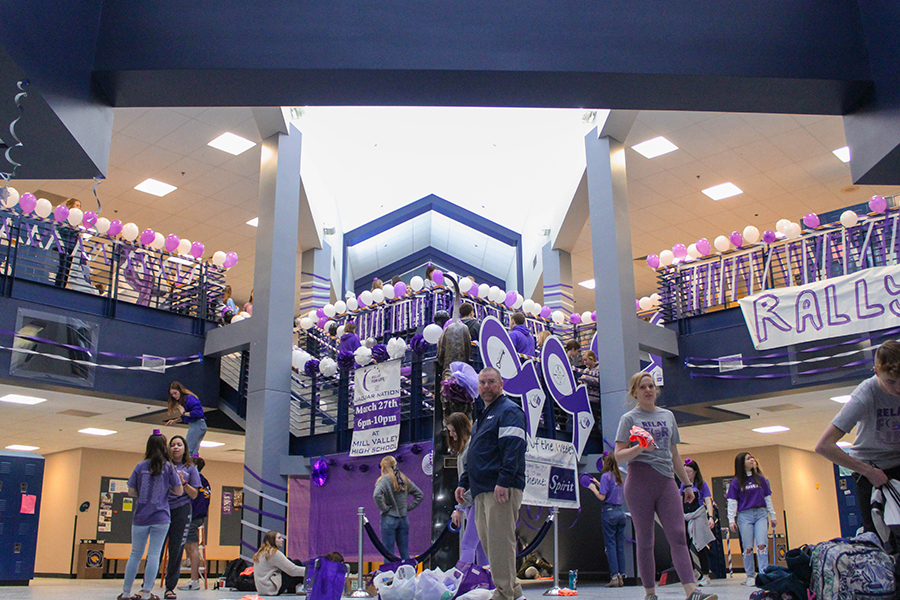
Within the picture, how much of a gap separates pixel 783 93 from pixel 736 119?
9036 millimetres

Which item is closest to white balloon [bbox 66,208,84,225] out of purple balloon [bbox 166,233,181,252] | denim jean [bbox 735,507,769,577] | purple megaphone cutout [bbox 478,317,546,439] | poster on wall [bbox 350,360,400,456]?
purple balloon [bbox 166,233,181,252]

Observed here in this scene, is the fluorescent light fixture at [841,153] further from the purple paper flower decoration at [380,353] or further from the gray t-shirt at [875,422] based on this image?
the gray t-shirt at [875,422]

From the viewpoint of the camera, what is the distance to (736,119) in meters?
13.0

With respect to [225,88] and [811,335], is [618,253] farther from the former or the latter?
[225,88]

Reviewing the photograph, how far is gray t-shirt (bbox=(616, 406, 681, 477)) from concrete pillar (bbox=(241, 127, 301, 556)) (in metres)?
7.87

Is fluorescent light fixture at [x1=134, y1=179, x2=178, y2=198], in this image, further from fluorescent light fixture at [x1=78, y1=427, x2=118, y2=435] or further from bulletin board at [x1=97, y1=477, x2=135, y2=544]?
bulletin board at [x1=97, y1=477, x2=135, y2=544]

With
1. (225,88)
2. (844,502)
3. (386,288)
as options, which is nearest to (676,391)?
(386,288)

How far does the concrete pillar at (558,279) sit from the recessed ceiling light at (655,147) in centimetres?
455

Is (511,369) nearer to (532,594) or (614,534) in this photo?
(614,534)

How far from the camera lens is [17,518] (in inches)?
453

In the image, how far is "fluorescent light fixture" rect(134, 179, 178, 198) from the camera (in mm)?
15664

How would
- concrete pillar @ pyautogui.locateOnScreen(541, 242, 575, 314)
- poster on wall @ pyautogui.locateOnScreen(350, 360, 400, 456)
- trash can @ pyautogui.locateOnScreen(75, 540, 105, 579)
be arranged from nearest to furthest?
poster on wall @ pyautogui.locateOnScreen(350, 360, 400, 456), trash can @ pyautogui.locateOnScreen(75, 540, 105, 579), concrete pillar @ pyautogui.locateOnScreen(541, 242, 575, 314)

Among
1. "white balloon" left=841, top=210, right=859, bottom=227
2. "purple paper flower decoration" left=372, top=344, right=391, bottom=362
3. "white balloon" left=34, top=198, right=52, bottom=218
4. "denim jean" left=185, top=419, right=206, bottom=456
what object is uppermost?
"white balloon" left=34, top=198, right=52, bottom=218

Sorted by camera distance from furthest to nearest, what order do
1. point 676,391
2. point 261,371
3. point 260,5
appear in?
point 676,391 → point 261,371 → point 260,5
